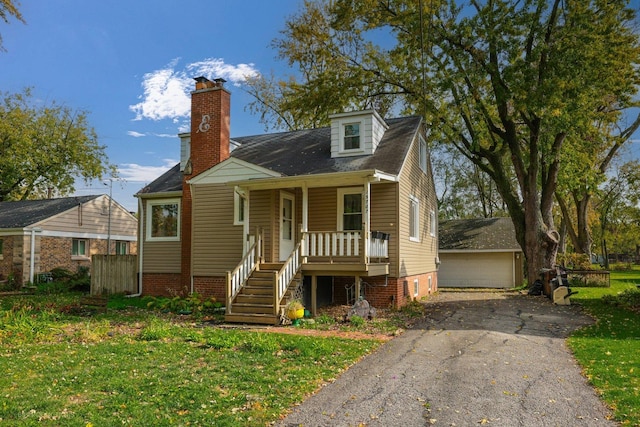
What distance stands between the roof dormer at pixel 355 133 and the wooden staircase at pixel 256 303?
488 cm

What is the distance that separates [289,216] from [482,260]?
14582 mm

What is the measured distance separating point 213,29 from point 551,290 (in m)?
14.4

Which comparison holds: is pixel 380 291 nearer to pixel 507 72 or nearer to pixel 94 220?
pixel 507 72

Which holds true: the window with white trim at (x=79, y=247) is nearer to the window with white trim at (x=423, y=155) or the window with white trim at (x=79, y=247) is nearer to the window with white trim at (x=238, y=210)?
the window with white trim at (x=238, y=210)

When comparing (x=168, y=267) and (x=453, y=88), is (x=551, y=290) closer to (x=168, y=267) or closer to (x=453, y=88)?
(x=453, y=88)

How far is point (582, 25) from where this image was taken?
17.4 m

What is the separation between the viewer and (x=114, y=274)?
17766 millimetres

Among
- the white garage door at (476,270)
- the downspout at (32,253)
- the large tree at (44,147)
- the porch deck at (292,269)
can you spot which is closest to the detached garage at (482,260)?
the white garage door at (476,270)

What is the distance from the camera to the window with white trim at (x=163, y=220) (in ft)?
55.5

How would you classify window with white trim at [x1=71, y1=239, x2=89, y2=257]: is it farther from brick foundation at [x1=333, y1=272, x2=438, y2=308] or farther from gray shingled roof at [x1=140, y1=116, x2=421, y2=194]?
brick foundation at [x1=333, y1=272, x2=438, y2=308]

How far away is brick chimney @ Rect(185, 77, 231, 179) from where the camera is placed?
16062mm

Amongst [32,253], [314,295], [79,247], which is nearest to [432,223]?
[314,295]

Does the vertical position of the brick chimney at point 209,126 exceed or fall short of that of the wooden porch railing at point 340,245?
it exceeds it

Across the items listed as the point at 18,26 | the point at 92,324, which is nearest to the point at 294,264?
the point at 92,324
